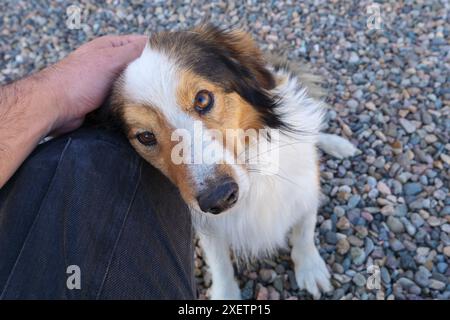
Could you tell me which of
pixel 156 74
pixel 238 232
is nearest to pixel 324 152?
pixel 238 232

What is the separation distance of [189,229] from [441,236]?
170cm

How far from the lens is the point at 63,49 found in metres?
4.89

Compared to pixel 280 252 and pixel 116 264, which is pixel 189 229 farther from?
pixel 280 252

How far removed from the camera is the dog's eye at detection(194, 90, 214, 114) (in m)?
1.95

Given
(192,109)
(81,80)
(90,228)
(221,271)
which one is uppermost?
(81,80)

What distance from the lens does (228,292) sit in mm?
2732

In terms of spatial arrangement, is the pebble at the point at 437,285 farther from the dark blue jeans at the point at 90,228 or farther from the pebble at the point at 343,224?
the dark blue jeans at the point at 90,228

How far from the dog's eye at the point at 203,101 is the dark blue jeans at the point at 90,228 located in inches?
15.3

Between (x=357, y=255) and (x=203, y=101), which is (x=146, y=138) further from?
(x=357, y=255)

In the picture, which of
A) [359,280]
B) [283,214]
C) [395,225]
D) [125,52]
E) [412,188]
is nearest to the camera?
[125,52]

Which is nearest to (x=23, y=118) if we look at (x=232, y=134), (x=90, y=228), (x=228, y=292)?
(x=90, y=228)

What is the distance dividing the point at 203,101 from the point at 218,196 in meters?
0.47

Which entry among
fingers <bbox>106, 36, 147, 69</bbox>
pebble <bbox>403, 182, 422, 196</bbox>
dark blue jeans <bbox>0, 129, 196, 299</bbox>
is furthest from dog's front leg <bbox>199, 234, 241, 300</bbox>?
pebble <bbox>403, 182, 422, 196</bbox>

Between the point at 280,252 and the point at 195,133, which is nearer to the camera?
the point at 195,133
